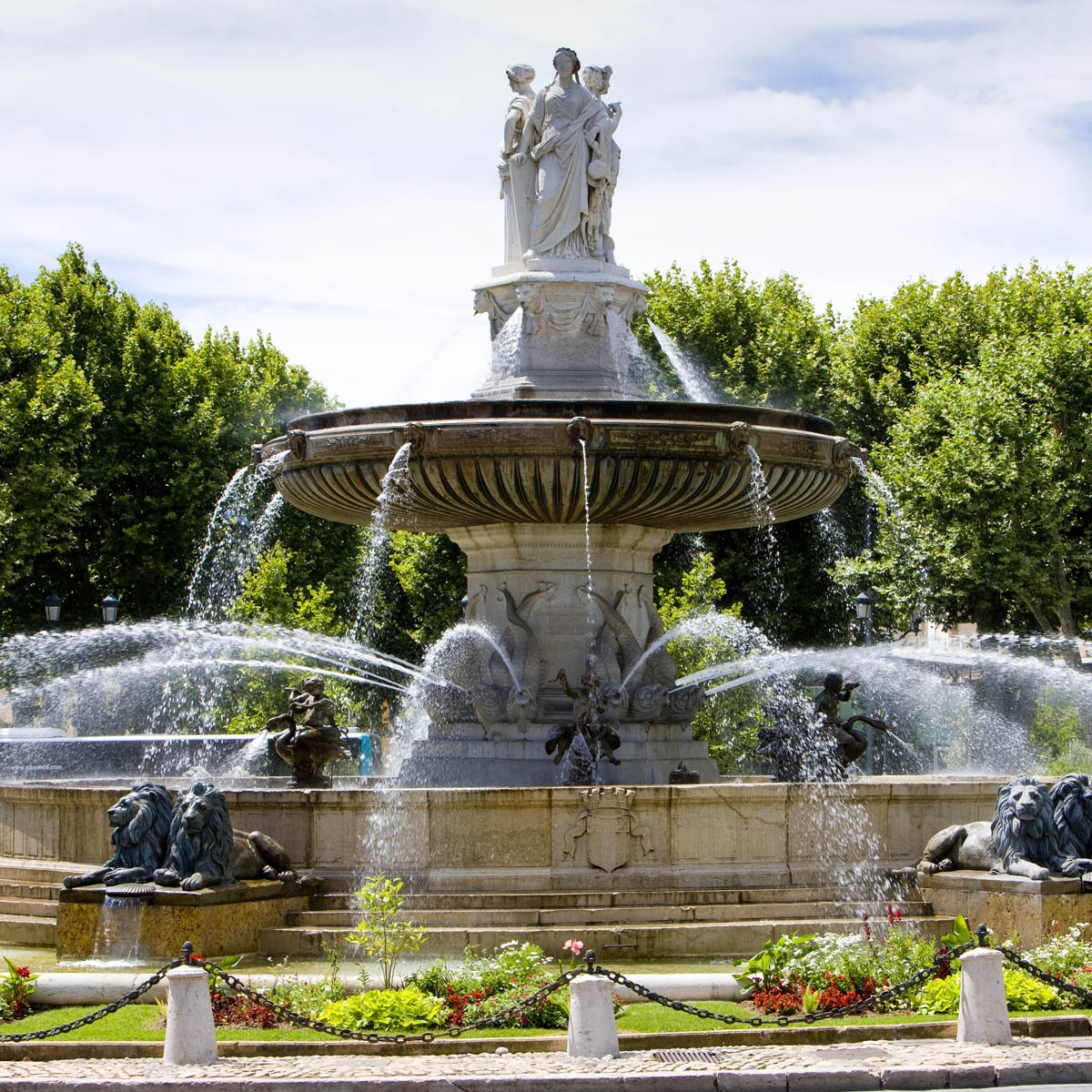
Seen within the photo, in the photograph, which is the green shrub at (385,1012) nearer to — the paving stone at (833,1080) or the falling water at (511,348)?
the paving stone at (833,1080)

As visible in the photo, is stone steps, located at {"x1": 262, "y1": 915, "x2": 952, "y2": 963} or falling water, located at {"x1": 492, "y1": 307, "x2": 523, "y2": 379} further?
falling water, located at {"x1": 492, "y1": 307, "x2": 523, "y2": 379}

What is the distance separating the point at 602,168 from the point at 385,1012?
939 cm

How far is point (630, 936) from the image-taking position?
1152 cm

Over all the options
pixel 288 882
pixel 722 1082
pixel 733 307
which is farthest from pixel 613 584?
pixel 733 307

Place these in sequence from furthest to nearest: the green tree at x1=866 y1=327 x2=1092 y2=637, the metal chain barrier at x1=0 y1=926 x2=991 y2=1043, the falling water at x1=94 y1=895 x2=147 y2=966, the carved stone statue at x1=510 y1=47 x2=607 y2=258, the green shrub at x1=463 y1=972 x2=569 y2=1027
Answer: the green tree at x1=866 y1=327 x2=1092 y2=637, the carved stone statue at x1=510 y1=47 x2=607 y2=258, the falling water at x1=94 y1=895 x2=147 y2=966, the green shrub at x1=463 y1=972 x2=569 y2=1027, the metal chain barrier at x1=0 y1=926 x2=991 y2=1043

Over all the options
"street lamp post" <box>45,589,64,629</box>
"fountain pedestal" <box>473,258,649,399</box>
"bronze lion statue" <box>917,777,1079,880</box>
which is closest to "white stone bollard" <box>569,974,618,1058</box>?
"bronze lion statue" <box>917,777,1079,880</box>

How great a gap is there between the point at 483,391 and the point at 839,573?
1872 centimetres

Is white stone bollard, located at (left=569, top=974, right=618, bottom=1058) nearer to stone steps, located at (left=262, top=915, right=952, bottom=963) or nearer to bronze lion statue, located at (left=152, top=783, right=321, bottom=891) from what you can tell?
stone steps, located at (left=262, top=915, right=952, bottom=963)

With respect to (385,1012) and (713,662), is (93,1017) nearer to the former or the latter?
(385,1012)

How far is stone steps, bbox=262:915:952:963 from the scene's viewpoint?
1142 cm

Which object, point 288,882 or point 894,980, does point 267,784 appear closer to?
point 288,882

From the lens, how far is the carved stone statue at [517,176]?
16.8 meters

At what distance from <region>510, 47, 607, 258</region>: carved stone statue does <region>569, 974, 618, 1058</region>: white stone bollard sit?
923 centimetres

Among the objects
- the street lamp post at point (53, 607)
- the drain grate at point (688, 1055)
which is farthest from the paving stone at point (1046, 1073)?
the street lamp post at point (53, 607)
